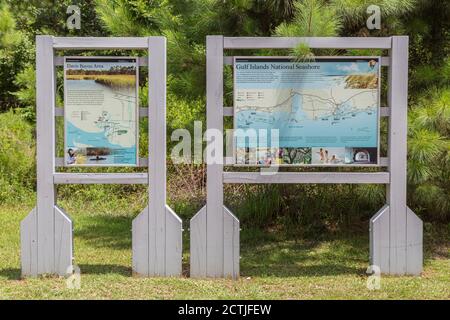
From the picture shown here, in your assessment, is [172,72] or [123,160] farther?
[172,72]

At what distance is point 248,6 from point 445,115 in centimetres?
→ 236

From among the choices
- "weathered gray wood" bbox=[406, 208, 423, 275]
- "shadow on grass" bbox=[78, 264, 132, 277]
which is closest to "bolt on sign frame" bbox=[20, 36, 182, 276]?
"shadow on grass" bbox=[78, 264, 132, 277]

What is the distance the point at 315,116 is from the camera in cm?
554

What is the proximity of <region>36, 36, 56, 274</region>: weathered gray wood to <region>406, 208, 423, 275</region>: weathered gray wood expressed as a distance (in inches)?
122

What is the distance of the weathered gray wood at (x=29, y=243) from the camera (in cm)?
543

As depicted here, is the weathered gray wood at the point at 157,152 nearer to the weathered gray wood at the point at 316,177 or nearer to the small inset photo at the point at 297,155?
the weathered gray wood at the point at 316,177

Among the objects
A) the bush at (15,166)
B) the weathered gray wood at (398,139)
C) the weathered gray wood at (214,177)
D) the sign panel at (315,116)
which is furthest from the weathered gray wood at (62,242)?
the bush at (15,166)

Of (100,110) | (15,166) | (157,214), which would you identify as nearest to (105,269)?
(157,214)

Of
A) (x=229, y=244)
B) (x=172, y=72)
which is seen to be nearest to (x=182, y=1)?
(x=172, y=72)

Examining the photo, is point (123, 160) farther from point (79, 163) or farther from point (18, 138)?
point (18, 138)

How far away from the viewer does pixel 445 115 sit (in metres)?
5.73

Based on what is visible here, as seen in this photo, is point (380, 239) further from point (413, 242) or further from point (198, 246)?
point (198, 246)

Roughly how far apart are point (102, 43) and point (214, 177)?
1507mm

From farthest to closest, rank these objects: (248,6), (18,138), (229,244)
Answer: (18,138), (248,6), (229,244)
